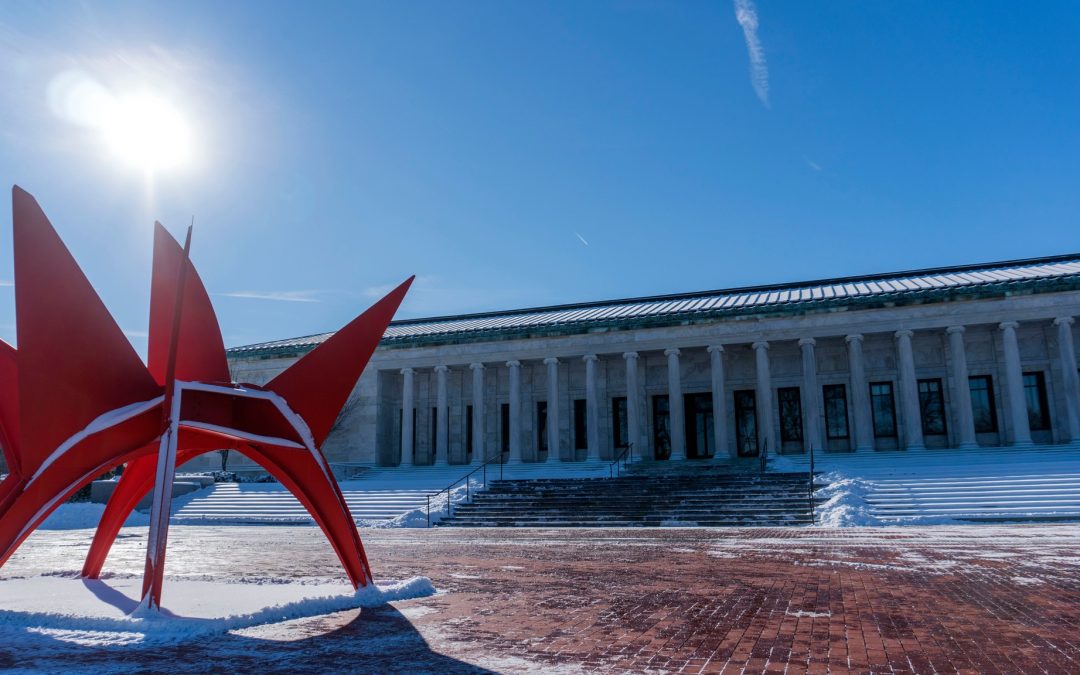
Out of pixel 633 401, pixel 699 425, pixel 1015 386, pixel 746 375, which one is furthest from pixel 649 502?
pixel 1015 386

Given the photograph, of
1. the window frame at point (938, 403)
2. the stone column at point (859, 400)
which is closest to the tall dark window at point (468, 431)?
the stone column at point (859, 400)

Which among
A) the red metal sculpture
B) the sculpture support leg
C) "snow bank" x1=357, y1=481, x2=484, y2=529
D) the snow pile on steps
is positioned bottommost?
"snow bank" x1=357, y1=481, x2=484, y2=529

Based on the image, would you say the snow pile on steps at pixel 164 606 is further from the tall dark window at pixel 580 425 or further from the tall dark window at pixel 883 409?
the tall dark window at pixel 883 409

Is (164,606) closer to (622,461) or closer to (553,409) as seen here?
(622,461)

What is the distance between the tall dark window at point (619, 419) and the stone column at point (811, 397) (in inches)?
346

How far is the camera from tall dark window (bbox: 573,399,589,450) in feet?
134

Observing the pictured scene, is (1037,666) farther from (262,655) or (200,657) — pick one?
(200,657)

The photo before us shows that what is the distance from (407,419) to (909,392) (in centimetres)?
2353

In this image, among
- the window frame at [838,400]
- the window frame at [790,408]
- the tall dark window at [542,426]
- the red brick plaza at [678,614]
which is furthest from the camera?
the tall dark window at [542,426]

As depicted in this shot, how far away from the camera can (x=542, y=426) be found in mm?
42094

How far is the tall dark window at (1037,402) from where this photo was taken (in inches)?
1358

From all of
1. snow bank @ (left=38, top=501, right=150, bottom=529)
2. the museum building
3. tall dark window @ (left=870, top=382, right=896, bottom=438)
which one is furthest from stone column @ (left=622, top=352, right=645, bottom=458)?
snow bank @ (left=38, top=501, right=150, bottom=529)

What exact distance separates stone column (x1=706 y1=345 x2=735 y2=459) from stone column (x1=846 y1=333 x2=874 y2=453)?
5.53m

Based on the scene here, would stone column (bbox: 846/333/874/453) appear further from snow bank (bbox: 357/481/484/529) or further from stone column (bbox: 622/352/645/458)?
snow bank (bbox: 357/481/484/529)
